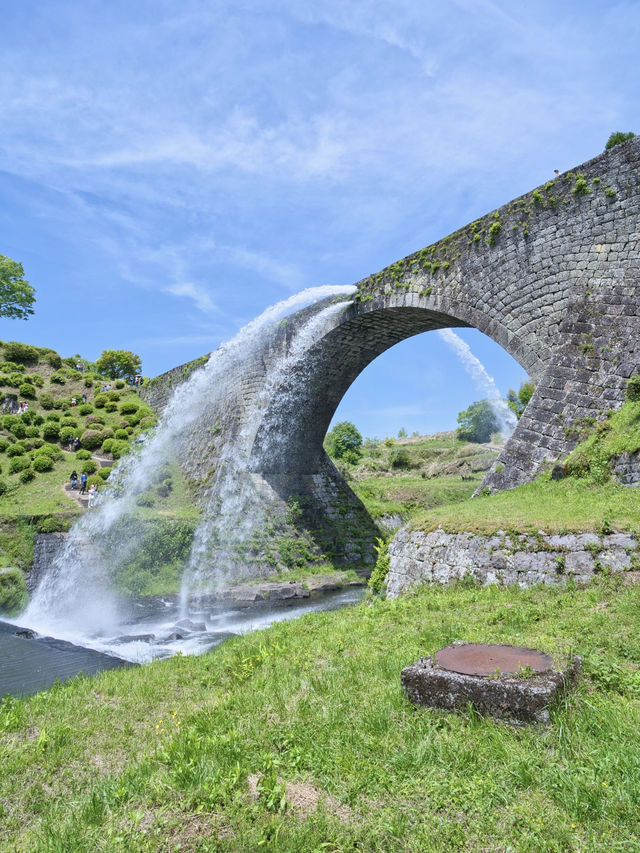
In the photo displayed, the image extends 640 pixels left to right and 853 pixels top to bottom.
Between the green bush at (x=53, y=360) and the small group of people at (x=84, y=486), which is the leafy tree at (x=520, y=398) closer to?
the small group of people at (x=84, y=486)

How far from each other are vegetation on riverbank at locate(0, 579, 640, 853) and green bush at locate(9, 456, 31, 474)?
19.1 meters

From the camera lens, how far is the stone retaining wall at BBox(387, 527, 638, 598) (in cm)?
612

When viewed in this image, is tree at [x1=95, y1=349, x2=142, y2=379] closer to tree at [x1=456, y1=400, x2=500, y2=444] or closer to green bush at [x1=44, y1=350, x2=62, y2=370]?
green bush at [x1=44, y1=350, x2=62, y2=370]

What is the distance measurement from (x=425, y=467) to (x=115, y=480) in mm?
24001

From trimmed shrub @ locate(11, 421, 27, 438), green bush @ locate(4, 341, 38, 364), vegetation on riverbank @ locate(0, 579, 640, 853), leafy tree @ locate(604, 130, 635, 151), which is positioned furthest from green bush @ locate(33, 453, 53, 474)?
leafy tree @ locate(604, 130, 635, 151)

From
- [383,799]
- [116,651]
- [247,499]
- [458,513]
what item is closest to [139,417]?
[247,499]

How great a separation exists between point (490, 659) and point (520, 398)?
35.6m

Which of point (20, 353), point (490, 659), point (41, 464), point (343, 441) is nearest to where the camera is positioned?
point (490, 659)

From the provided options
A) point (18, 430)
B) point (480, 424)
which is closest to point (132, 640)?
point (18, 430)

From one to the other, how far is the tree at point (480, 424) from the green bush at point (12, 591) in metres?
40.1

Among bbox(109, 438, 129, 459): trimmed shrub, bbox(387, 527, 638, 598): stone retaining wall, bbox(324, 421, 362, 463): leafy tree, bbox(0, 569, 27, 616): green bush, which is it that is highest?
bbox(324, 421, 362, 463): leafy tree

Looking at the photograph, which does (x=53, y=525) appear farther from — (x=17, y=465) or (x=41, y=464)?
(x=17, y=465)

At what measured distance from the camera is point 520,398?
3694 cm

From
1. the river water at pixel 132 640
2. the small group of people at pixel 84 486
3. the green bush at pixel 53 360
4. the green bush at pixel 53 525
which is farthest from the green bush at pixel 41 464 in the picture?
the green bush at pixel 53 360
